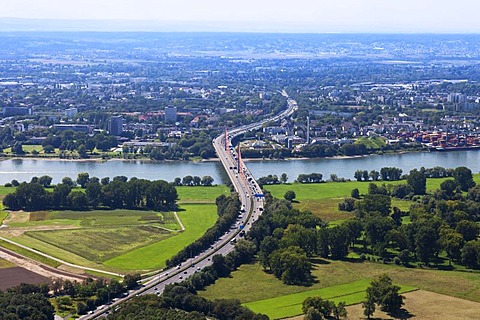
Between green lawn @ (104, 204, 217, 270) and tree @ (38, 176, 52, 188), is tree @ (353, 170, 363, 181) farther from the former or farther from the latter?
tree @ (38, 176, 52, 188)

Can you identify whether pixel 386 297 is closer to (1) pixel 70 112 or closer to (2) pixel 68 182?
(2) pixel 68 182

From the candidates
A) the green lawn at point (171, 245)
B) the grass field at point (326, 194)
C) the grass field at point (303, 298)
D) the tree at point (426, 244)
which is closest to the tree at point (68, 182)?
the green lawn at point (171, 245)

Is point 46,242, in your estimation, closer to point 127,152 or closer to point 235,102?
point 127,152

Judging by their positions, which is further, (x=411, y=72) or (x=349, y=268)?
(x=411, y=72)

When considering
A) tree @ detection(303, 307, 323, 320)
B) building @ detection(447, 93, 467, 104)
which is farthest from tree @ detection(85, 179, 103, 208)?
building @ detection(447, 93, 467, 104)

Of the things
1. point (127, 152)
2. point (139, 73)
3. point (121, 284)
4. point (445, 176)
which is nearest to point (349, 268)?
point (121, 284)
